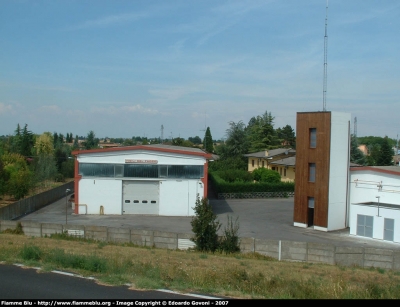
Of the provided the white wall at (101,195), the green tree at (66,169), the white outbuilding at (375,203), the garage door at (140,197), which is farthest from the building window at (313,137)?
the green tree at (66,169)

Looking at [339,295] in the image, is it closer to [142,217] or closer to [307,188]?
[307,188]

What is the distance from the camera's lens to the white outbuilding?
96.8 feet

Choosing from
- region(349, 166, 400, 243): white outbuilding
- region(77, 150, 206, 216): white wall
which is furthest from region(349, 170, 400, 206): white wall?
region(77, 150, 206, 216): white wall

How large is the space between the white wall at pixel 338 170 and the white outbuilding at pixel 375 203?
1.05 metres

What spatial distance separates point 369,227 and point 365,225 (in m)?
0.30

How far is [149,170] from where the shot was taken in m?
38.6

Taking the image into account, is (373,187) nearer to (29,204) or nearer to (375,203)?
(375,203)

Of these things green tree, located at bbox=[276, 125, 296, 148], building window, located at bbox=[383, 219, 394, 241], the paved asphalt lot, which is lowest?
the paved asphalt lot

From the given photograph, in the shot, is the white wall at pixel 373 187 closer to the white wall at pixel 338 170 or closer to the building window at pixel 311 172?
the white wall at pixel 338 170

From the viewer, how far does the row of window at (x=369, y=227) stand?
29391mm

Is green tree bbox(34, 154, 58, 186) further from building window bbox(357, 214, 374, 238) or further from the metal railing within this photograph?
building window bbox(357, 214, 374, 238)

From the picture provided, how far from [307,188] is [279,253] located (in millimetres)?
12343

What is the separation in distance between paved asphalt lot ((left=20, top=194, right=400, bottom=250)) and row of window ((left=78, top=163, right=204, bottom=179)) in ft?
11.7

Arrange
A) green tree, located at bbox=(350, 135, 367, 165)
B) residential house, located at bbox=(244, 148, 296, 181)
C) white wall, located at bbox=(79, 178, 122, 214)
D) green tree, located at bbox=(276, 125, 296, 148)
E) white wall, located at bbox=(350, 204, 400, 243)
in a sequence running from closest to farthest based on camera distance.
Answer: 1. white wall, located at bbox=(350, 204, 400, 243)
2. white wall, located at bbox=(79, 178, 122, 214)
3. residential house, located at bbox=(244, 148, 296, 181)
4. green tree, located at bbox=(350, 135, 367, 165)
5. green tree, located at bbox=(276, 125, 296, 148)
